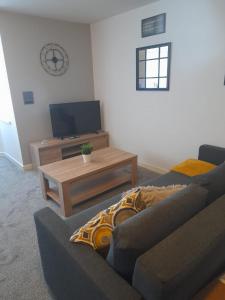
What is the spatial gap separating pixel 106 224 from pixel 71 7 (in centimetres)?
315

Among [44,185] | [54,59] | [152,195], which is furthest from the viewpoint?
[54,59]

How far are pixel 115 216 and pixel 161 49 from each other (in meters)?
2.66

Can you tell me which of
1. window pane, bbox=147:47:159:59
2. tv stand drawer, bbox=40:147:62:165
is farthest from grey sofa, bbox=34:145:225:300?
window pane, bbox=147:47:159:59

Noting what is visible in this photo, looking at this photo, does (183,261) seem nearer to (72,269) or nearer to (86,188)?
(72,269)

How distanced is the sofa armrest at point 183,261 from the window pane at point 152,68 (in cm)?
259

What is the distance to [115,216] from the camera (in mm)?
1155

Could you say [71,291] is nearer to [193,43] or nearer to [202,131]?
[202,131]

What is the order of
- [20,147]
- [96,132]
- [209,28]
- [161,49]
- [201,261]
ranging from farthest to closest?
[96,132] → [20,147] → [161,49] → [209,28] → [201,261]

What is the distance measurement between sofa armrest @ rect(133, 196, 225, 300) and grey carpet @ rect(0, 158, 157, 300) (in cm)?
112

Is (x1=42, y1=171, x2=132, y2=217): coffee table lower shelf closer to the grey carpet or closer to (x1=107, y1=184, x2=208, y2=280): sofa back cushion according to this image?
the grey carpet

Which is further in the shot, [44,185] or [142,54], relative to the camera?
[142,54]

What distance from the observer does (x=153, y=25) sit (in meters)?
3.01

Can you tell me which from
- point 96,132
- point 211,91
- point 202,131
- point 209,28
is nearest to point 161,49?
point 209,28

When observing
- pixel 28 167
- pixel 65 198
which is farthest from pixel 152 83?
pixel 28 167
